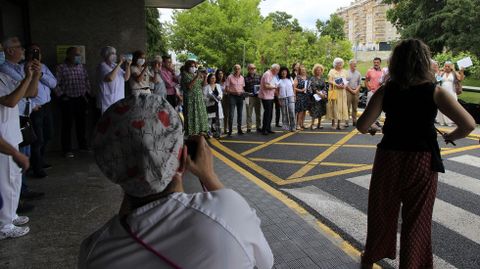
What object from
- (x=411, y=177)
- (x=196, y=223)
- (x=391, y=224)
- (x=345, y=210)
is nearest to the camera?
(x=196, y=223)

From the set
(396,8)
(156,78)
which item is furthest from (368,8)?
(156,78)

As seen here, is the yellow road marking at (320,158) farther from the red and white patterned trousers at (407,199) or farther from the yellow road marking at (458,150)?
the red and white patterned trousers at (407,199)

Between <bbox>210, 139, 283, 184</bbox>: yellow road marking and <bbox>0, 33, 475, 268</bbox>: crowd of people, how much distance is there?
2021 millimetres

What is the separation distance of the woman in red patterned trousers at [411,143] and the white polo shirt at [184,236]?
213 cm

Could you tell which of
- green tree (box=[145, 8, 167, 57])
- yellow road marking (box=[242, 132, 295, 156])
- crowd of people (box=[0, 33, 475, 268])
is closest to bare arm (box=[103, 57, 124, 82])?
crowd of people (box=[0, 33, 475, 268])

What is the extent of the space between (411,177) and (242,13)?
2822 centimetres

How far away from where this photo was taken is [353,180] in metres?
6.11

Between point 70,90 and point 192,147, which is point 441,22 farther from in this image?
point 192,147

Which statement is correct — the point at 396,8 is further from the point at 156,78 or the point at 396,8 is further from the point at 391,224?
the point at 391,224

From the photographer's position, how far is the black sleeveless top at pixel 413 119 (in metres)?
2.91

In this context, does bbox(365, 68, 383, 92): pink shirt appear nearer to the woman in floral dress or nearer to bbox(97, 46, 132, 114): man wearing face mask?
the woman in floral dress

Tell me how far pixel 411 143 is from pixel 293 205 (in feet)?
7.46

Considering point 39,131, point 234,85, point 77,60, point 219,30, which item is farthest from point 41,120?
point 219,30

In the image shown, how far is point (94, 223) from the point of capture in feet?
13.9
